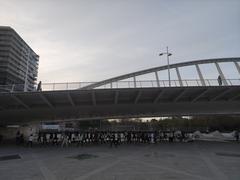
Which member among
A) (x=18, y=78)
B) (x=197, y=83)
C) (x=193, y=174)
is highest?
(x=18, y=78)

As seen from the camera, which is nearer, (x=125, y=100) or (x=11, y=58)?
(x=125, y=100)

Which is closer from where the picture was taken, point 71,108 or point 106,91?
point 106,91

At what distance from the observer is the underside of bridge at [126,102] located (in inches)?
1097

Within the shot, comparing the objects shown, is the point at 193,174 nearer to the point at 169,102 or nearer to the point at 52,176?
the point at 52,176

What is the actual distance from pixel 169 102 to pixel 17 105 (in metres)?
22.6

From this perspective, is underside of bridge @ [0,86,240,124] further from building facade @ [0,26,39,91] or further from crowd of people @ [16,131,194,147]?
building facade @ [0,26,39,91]

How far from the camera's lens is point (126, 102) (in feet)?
109

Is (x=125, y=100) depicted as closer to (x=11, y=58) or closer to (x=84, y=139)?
(x=84, y=139)

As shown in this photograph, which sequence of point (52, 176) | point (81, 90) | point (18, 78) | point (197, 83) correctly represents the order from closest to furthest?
1. point (52, 176)
2. point (81, 90)
3. point (197, 83)
4. point (18, 78)

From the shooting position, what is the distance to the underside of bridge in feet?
91.4

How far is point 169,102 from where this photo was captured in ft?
110

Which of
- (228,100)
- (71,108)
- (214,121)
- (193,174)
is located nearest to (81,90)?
(71,108)

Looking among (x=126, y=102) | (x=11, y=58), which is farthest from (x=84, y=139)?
(x=11, y=58)

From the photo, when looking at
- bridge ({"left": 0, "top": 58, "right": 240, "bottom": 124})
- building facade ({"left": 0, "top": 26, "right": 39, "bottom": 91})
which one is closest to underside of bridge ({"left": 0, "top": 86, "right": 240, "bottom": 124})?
bridge ({"left": 0, "top": 58, "right": 240, "bottom": 124})
